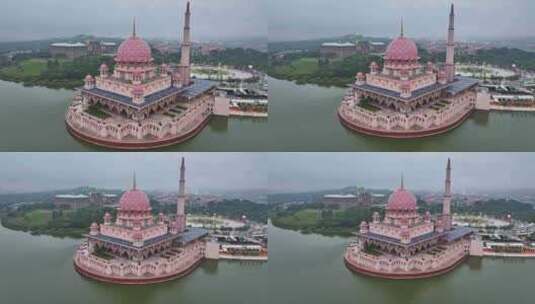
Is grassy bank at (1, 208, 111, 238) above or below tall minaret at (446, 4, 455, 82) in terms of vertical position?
below

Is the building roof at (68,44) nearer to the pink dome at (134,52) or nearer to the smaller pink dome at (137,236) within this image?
the pink dome at (134,52)

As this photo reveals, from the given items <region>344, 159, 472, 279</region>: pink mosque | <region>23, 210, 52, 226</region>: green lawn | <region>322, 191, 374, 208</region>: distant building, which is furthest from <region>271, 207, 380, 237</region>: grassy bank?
<region>23, 210, 52, 226</region>: green lawn

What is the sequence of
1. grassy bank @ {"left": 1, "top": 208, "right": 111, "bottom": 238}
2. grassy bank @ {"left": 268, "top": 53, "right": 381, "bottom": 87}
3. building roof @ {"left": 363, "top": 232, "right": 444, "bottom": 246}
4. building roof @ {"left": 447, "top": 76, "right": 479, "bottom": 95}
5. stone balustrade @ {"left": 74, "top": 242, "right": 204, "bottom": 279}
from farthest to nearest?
1. grassy bank @ {"left": 1, "top": 208, "right": 111, "bottom": 238}
2. grassy bank @ {"left": 268, "top": 53, "right": 381, "bottom": 87}
3. building roof @ {"left": 447, "top": 76, "right": 479, "bottom": 95}
4. building roof @ {"left": 363, "top": 232, "right": 444, "bottom": 246}
5. stone balustrade @ {"left": 74, "top": 242, "right": 204, "bottom": 279}

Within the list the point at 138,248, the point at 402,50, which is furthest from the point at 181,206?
the point at 402,50

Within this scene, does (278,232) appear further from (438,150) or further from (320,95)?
(438,150)

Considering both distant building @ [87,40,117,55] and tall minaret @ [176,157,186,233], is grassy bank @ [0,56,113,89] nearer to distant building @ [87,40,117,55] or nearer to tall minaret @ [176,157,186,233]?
distant building @ [87,40,117,55]

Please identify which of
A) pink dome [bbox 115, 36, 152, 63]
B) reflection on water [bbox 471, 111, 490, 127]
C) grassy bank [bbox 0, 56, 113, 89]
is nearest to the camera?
pink dome [bbox 115, 36, 152, 63]

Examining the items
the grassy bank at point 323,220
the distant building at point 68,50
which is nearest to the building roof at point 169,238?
the grassy bank at point 323,220

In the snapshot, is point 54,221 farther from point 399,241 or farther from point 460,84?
point 460,84
